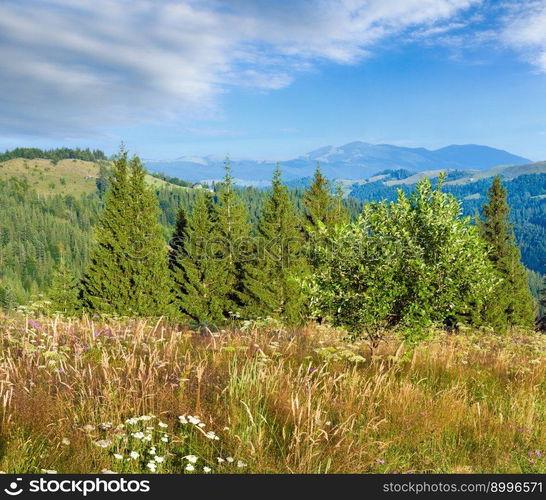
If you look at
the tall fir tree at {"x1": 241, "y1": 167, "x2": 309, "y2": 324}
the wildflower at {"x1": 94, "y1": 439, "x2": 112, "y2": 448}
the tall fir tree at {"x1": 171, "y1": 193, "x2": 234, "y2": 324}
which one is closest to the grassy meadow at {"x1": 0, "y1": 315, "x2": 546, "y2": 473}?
the wildflower at {"x1": 94, "y1": 439, "x2": 112, "y2": 448}

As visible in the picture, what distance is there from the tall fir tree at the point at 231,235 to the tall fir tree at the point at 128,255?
649 centimetres

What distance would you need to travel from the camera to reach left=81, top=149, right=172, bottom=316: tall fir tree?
3925cm

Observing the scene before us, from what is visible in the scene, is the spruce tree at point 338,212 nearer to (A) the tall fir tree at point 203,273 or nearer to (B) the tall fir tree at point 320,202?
(B) the tall fir tree at point 320,202

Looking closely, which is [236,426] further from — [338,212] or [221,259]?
[338,212]

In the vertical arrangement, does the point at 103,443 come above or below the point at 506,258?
below

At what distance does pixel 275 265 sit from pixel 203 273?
8.21 metres

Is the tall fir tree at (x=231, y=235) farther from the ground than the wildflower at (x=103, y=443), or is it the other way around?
the tall fir tree at (x=231, y=235)

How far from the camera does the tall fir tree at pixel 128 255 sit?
129ft

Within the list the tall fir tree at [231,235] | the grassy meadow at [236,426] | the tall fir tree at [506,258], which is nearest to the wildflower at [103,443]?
the grassy meadow at [236,426]

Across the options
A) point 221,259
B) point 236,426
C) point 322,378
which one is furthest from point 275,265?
point 236,426

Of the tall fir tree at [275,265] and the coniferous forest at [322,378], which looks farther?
the tall fir tree at [275,265]

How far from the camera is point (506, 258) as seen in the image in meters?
44.2

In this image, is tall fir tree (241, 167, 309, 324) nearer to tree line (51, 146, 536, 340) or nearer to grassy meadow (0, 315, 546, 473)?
tree line (51, 146, 536, 340)

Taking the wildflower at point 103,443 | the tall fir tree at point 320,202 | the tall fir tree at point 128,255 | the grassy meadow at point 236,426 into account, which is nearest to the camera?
the wildflower at point 103,443
